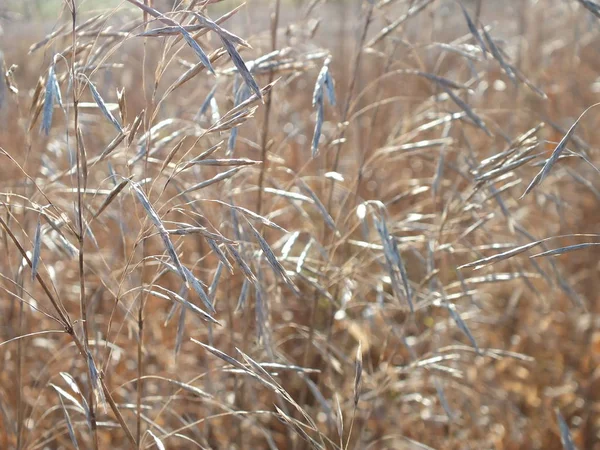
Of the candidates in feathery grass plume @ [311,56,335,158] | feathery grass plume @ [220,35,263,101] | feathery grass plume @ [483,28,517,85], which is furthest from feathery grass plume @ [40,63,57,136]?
feathery grass plume @ [483,28,517,85]

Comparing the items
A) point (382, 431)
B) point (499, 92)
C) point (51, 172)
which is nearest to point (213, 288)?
point (51, 172)

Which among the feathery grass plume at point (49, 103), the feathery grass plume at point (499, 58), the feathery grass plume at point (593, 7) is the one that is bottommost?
the feathery grass plume at point (499, 58)

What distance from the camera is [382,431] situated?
1.46 m

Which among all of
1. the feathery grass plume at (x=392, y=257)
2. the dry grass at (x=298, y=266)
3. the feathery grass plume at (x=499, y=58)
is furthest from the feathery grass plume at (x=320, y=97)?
the feathery grass plume at (x=499, y=58)

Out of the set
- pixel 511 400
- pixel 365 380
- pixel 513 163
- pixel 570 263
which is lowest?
pixel 511 400

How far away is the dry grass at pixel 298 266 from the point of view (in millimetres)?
886

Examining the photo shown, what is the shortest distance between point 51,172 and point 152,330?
584 millimetres

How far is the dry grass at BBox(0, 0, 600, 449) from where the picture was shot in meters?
0.89

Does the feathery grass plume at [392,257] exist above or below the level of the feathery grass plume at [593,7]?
below

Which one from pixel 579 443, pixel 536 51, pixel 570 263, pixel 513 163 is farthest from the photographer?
pixel 536 51

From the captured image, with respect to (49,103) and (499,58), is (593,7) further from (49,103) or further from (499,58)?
(49,103)

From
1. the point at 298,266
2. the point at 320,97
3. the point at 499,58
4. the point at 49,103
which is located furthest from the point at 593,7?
the point at 49,103

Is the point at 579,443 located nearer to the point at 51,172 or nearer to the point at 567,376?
the point at 567,376

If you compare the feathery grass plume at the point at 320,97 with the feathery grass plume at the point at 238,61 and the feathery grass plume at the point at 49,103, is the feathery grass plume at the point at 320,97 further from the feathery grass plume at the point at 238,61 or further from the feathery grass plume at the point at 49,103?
the feathery grass plume at the point at 49,103
